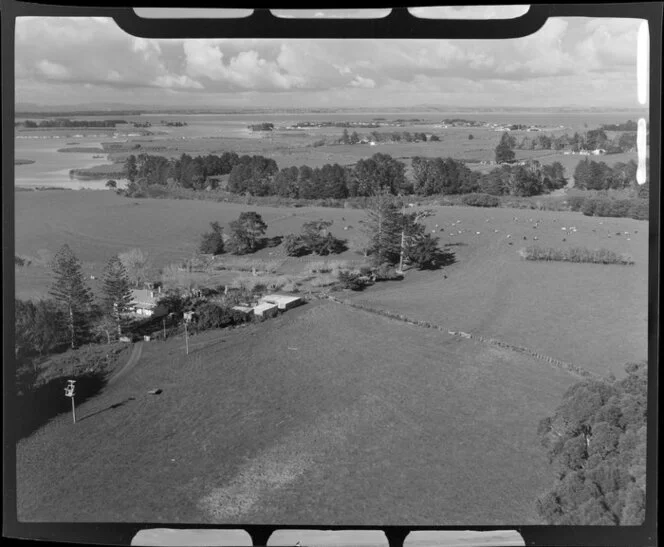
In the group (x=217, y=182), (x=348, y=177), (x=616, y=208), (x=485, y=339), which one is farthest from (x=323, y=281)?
(x=616, y=208)

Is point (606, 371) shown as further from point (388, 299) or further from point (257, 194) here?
point (257, 194)

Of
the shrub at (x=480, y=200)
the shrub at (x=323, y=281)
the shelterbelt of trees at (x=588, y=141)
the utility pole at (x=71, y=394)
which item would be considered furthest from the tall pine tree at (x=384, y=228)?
the utility pole at (x=71, y=394)

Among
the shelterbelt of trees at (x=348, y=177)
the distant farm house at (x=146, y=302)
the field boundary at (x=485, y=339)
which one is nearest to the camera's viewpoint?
the field boundary at (x=485, y=339)

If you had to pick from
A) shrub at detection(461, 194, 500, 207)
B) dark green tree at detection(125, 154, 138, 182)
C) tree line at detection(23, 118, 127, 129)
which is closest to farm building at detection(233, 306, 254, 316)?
dark green tree at detection(125, 154, 138, 182)

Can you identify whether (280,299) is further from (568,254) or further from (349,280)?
(568,254)

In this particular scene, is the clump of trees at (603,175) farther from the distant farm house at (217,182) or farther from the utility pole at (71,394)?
the utility pole at (71,394)
